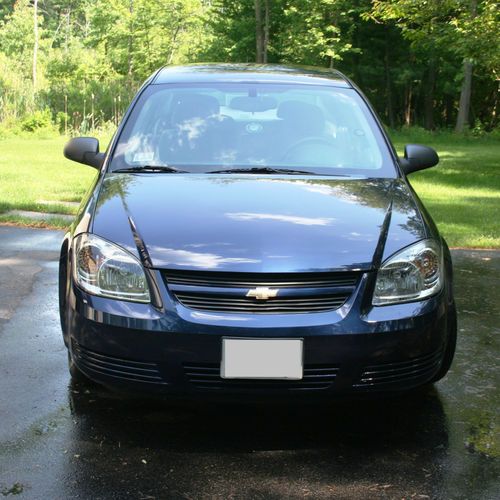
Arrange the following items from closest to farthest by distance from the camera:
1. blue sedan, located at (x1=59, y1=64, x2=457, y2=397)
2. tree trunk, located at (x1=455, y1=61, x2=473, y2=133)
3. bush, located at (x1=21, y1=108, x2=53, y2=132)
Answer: blue sedan, located at (x1=59, y1=64, x2=457, y2=397)
bush, located at (x1=21, y1=108, x2=53, y2=132)
tree trunk, located at (x1=455, y1=61, x2=473, y2=133)

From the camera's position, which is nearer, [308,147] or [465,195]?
[308,147]

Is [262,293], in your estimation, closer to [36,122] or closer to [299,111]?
[299,111]

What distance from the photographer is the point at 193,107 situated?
4.41 meters

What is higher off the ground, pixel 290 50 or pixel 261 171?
pixel 261 171

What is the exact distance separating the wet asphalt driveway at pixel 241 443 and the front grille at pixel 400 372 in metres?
0.16

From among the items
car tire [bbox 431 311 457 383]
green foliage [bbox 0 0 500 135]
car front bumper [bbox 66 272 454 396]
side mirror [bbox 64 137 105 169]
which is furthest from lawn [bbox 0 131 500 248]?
car front bumper [bbox 66 272 454 396]

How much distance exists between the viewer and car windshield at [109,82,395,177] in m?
4.05

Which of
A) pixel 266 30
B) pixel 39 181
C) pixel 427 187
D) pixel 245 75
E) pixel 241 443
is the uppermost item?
pixel 245 75

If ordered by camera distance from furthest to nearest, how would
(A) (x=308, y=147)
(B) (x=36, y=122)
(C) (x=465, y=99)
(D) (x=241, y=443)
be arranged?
(C) (x=465, y=99), (B) (x=36, y=122), (A) (x=308, y=147), (D) (x=241, y=443)

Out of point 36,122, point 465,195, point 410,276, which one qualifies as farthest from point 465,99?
point 410,276

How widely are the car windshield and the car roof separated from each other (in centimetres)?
8

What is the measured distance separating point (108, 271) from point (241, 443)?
879 mm

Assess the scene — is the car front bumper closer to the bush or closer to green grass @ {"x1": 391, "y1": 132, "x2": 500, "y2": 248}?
green grass @ {"x1": 391, "y1": 132, "x2": 500, "y2": 248}

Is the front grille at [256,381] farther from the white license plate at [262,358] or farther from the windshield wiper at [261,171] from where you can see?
the windshield wiper at [261,171]
